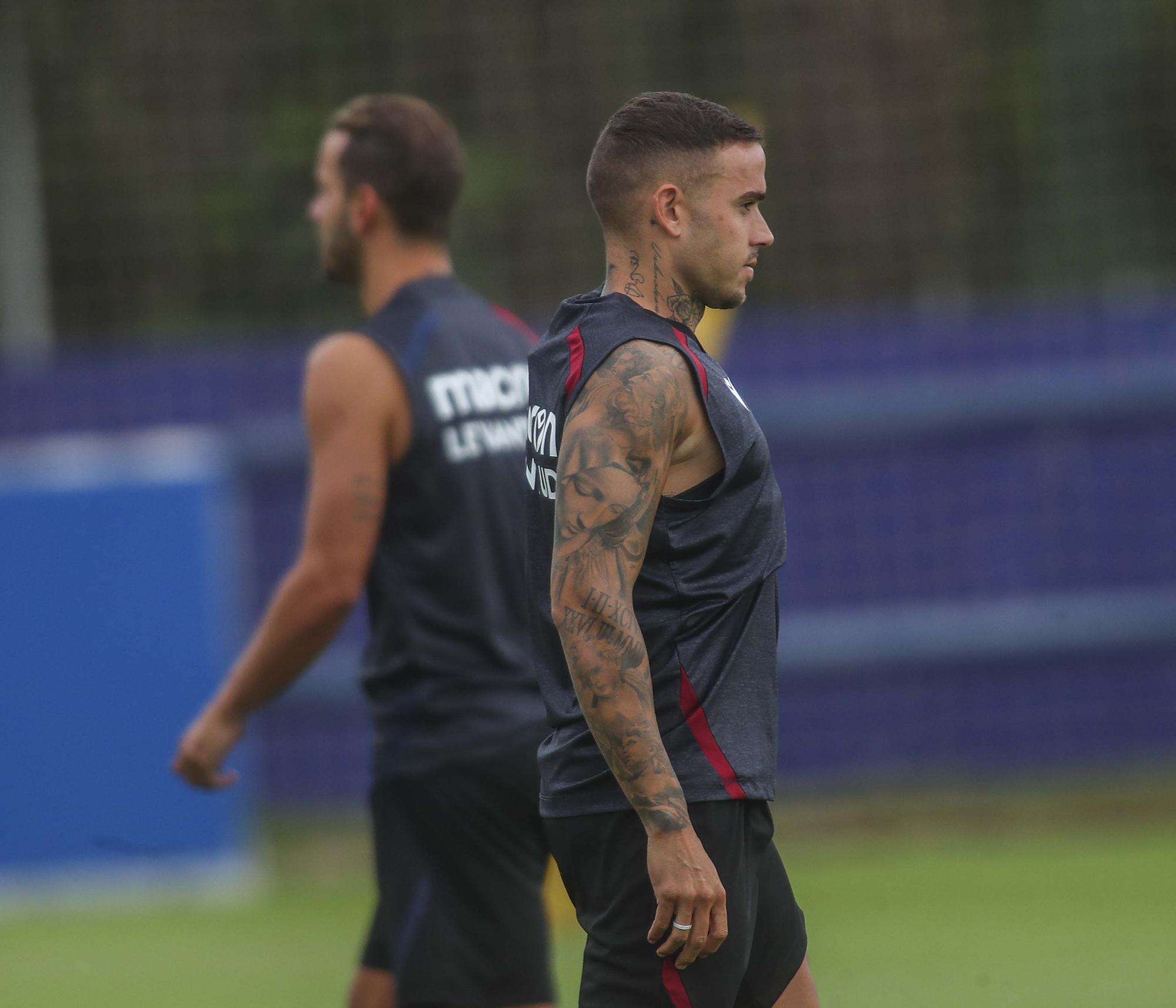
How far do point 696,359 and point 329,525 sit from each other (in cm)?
128

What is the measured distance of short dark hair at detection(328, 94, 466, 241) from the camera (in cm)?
431

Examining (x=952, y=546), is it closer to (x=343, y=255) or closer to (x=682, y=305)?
(x=343, y=255)

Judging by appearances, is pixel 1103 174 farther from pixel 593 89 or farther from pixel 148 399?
pixel 148 399

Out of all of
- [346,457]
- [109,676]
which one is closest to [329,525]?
[346,457]

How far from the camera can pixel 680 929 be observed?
9.41 ft

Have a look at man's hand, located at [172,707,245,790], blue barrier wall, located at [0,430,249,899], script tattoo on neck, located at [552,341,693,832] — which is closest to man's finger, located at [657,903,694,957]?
script tattoo on neck, located at [552,341,693,832]

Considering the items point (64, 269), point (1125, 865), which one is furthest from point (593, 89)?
point (1125, 865)

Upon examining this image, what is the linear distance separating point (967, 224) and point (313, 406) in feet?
27.3

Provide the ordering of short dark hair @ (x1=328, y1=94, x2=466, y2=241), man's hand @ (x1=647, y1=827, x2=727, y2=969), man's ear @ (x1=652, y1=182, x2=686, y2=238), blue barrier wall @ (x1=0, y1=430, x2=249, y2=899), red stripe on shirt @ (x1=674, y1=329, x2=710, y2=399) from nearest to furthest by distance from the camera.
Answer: man's hand @ (x1=647, y1=827, x2=727, y2=969) < red stripe on shirt @ (x1=674, y1=329, x2=710, y2=399) < man's ear @ (x1=652, y1=182, x2=686, y2=238) < short dark hair @ (x1=328, y1=94, x2=466, y2=241) < blue barrier wall @ (x1=0, y1=430, x2=249, y2=899)

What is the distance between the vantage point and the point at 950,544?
32.6 ft

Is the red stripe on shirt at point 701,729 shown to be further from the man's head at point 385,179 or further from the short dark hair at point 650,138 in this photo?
the man's head at point 385,179

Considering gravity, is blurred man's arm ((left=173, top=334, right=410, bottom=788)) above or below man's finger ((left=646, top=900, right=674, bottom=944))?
above

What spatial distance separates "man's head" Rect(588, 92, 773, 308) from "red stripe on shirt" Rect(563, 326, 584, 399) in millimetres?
209

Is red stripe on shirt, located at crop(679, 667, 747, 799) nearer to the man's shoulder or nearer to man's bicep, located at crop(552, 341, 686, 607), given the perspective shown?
man's bicep, located at crop(552, 341, 686, 607)
